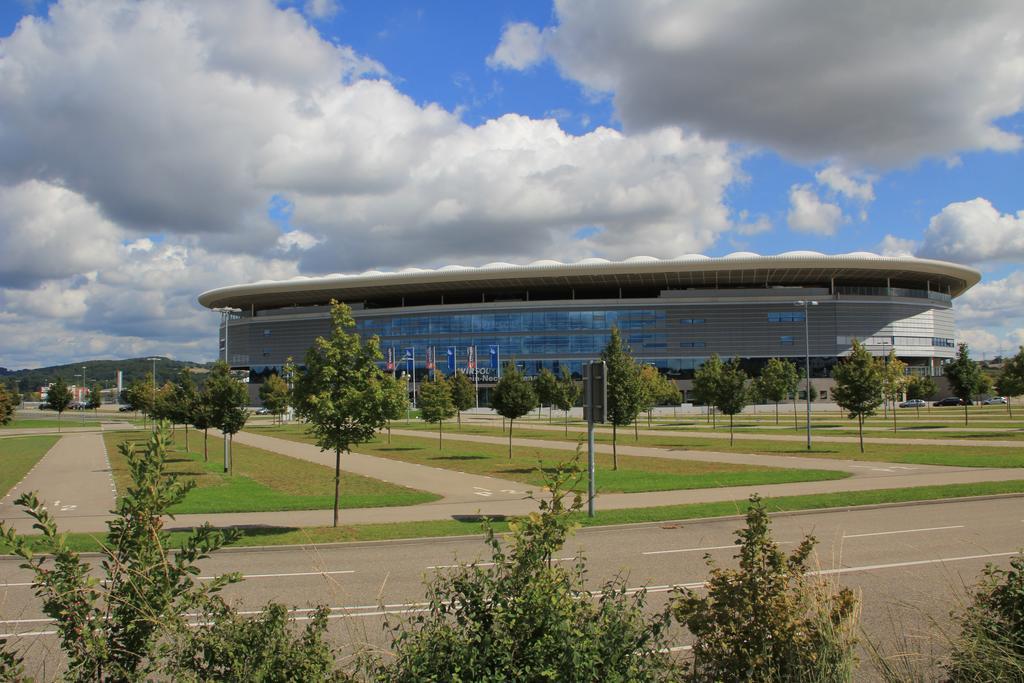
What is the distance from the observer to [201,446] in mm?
49688

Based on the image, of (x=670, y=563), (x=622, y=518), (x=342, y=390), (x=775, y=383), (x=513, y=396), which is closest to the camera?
(x=670, y=563)

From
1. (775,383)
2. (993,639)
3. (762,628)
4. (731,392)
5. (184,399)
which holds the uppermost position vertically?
Result: (775,383)

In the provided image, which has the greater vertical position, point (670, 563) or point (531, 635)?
point (531, 635)

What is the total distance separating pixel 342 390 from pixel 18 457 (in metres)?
31.5

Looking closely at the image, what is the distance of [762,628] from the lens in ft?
13.7

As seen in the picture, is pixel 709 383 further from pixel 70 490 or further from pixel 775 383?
pixel 70 490

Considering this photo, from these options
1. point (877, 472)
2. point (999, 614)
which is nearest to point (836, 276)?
point (877, 472)

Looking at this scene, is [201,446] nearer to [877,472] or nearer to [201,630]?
[877,472]

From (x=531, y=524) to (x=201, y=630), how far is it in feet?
6.20

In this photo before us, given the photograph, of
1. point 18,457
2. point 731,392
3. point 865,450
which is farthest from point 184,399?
point 865,450

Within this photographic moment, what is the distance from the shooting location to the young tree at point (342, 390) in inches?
640

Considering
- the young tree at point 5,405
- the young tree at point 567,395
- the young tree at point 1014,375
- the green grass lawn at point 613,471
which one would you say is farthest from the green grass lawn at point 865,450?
the young tree at point 5,405

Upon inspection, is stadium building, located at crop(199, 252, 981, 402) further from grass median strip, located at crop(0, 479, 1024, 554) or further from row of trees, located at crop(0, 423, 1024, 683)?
row of trees, located at crop(0, 423, 1024, 683)

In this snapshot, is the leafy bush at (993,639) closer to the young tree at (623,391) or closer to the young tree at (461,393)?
the young tree at (623,391)
